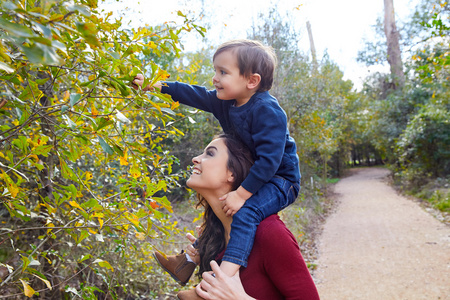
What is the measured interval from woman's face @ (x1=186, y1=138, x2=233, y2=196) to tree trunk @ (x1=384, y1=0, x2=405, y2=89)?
67.3 ft

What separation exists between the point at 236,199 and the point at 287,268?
1.27 ft

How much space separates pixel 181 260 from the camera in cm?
206

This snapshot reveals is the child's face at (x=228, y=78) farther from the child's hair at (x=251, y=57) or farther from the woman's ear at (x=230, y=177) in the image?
the woman's ear at (x=230, y=177)

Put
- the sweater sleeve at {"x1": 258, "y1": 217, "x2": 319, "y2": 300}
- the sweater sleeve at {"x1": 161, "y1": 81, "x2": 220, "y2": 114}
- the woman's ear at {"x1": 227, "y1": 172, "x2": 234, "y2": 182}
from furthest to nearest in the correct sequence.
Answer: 1. the sweater sleeve at {"x1": 161, "y1": 81, "x2": 220, "y2": 114}
2. the woman's ear at {"x1": 227, "y1": 172, "x2": 234, "y2": 182}
3. the sweater sleeve at {"x1": 258, "y1": 217, "x2": 319, "y2": 300}

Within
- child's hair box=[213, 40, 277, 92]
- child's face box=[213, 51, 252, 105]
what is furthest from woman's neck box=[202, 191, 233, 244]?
child's hair box=[213, 40, 277, 92]

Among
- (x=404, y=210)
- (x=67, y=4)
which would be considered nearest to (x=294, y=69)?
(x=404, y=210)

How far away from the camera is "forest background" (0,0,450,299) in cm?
161

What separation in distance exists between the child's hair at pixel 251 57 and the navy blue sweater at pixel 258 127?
0.12m

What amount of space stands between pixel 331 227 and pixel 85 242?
824cm

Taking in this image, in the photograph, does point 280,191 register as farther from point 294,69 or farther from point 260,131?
point 294,69

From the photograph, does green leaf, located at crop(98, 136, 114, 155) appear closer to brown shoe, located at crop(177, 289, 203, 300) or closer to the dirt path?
brown shoe, located at crop(177, 289, 203, 300)

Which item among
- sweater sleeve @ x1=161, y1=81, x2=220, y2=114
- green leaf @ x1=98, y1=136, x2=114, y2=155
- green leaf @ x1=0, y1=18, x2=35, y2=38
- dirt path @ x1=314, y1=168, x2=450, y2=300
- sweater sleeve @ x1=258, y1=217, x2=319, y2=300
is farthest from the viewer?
dirt path @ x1=314, y1=168, x2=450, y2=300

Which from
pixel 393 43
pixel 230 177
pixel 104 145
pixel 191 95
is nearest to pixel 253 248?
pixel 230 177

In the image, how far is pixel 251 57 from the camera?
1.97m
